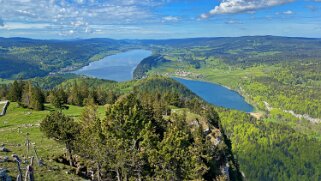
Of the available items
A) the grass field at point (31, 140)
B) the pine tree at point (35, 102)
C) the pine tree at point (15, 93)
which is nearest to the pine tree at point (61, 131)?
the grass field at point (31, 140)

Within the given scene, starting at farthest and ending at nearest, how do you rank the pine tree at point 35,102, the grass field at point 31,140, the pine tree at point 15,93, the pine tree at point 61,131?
the pine tree at point 15,93 < the pine tree at point 35,102 < the pine tree at point 61,131 < the grass field at point 31,140

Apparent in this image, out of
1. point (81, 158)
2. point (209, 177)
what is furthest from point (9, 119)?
point (209, 177)

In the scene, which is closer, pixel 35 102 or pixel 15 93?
pixel 35 102

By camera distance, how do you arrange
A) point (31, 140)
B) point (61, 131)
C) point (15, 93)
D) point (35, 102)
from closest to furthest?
point (61, 131) → point (31, 140) → point (35, 102) → point (15, 93)

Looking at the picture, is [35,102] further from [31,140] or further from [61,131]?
[61,131]

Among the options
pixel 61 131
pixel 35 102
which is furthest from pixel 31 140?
pixel 35 102

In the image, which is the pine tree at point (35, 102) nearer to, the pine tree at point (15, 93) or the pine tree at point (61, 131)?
the pine tree at point (15, 93)

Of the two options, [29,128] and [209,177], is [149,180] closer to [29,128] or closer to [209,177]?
[209,177]

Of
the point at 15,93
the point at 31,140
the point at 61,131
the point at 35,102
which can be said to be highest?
the point at 61,131

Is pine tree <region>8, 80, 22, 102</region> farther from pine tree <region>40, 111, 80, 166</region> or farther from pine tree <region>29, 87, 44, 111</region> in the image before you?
pine tree <region>40, 111, 80, 166</region>

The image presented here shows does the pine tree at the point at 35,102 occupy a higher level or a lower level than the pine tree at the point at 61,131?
lower
